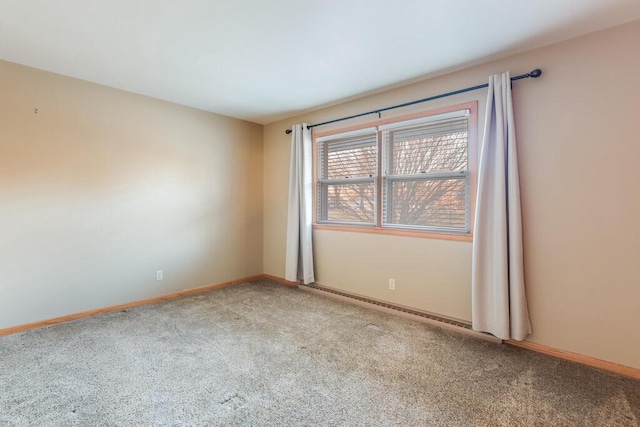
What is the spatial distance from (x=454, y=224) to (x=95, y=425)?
9.78ft

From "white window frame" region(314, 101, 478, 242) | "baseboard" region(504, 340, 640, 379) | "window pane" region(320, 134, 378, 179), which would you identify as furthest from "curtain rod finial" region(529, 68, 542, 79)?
"baseboard" region(504, 340, 640, 379)

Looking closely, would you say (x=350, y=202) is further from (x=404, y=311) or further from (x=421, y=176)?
(x=404, y=311)

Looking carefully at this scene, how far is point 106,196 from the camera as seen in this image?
10.6 feet

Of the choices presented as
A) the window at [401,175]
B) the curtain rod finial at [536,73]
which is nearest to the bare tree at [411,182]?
the window at [401,175]

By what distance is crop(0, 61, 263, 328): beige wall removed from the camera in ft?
9.00

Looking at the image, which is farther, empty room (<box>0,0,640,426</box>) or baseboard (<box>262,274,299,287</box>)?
baseboard (<box>262,274,299,287</box>)

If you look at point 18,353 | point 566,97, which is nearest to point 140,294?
point 18,353

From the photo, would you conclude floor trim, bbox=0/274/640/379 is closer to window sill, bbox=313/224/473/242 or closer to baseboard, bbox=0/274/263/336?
baseboard, bbox=0/274/263/336

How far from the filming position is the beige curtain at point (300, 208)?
4.01 metres

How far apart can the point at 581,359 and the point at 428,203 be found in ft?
5.49

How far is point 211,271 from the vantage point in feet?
13.7

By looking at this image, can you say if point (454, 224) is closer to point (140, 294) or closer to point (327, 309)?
point (327, 309)

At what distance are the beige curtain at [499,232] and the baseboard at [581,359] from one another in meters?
0.11

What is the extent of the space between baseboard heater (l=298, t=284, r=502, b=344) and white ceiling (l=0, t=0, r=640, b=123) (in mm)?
2358
